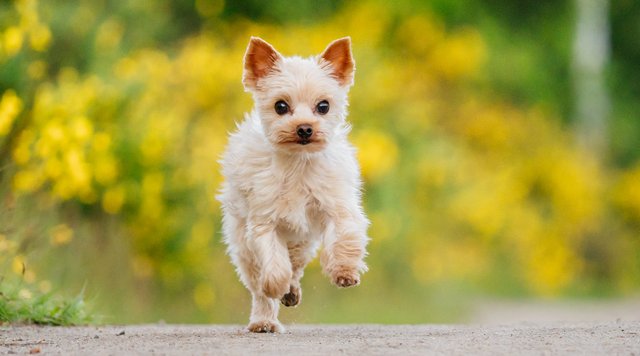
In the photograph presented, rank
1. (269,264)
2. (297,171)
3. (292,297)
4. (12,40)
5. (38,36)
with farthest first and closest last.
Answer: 1. (38,36)
2. (12,40)
3. (292,297)
4. (297,171)
5. (269,264)

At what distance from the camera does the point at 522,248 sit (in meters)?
21.2

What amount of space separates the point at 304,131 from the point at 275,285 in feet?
2.96

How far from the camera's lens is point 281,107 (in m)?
7.12

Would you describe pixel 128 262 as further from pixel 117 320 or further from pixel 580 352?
pixel 580 352

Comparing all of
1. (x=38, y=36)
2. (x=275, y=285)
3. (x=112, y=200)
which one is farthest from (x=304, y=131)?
(x=112, y=200)

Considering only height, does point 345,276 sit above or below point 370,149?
below

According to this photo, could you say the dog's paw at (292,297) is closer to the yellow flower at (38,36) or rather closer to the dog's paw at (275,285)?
the dog's paw at (275,285)

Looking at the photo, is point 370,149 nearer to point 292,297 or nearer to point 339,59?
point 292,297

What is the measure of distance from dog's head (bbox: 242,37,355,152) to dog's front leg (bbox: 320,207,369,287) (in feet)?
1.51

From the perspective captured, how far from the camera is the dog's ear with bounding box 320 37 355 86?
7324 millimetres

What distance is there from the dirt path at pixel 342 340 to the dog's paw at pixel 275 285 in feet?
0.87

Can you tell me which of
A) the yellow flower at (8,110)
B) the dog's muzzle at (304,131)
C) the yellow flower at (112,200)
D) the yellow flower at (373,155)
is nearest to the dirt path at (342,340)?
the dog's muzzle at (304,131)

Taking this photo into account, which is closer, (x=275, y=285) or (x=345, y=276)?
(x=345, y=276)

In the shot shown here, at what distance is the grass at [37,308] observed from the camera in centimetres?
863
